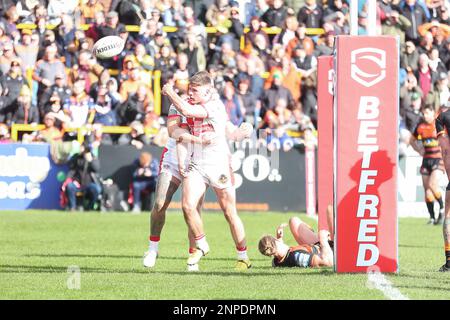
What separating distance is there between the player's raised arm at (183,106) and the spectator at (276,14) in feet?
52.3

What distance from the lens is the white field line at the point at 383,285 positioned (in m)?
11.4

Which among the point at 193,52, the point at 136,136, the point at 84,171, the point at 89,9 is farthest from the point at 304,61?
the point at 84,171

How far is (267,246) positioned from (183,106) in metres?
1.98

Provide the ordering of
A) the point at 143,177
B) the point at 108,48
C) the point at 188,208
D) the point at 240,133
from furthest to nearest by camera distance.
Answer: the point at 143,177, the point at 108,48, the point at 240,133, the point at 188,208

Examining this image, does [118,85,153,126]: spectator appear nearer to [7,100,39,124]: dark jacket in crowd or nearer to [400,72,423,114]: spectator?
[7,100,39,124]: dark jacket in crowd

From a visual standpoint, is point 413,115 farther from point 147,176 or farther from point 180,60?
point 147,176

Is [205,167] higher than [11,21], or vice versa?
[11,21]

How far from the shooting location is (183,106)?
1373 centimetres

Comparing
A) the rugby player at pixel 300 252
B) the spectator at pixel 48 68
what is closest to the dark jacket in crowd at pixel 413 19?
the spectator at pixel 48 68

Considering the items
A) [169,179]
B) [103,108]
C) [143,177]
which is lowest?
[143,177]

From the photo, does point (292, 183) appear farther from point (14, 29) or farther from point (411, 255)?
point (411, 255)

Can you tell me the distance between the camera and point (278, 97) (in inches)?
1086

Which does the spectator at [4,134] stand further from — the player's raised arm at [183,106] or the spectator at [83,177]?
the player's raised arm at [183,106]
